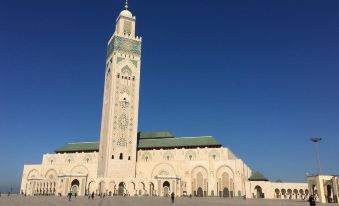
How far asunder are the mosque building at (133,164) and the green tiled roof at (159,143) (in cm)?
18

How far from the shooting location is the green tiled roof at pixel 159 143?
58.9m

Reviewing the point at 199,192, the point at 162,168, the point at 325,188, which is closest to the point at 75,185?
the point at 162,168

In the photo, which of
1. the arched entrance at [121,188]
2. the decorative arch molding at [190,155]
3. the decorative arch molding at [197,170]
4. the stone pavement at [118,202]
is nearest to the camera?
the stone pavement at [118,202]

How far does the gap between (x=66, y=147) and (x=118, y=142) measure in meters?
20.4

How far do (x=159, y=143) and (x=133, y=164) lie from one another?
8429 millimetres

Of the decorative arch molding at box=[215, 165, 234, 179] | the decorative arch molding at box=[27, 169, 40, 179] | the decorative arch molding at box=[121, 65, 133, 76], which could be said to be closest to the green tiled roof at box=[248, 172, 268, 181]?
the decorative arch molding at box=[215, 165, 234, 179]

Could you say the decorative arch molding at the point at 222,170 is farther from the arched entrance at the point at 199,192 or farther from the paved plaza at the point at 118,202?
the paved plaza at the point at 118,202

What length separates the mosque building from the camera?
50938mm

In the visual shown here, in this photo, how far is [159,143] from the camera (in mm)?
61469

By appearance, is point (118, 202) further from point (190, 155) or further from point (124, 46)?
point (124, 46)

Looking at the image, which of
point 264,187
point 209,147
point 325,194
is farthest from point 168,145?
point 325,194

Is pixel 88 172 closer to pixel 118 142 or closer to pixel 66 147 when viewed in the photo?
pixel 118 142

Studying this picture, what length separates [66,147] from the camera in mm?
69250

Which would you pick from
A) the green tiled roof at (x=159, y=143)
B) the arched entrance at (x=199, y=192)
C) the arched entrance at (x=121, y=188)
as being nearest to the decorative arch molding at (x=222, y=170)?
the arched entrance at (x=199, y=192)
